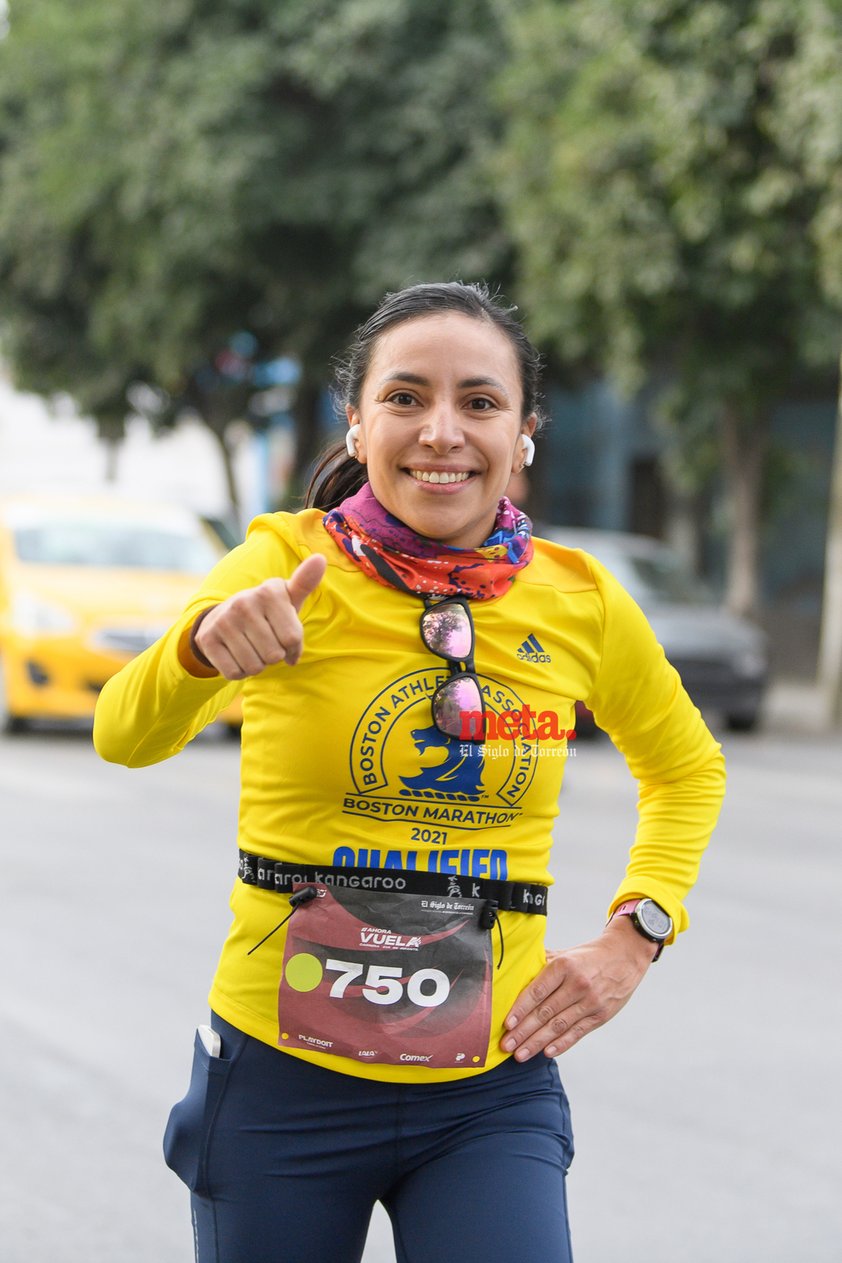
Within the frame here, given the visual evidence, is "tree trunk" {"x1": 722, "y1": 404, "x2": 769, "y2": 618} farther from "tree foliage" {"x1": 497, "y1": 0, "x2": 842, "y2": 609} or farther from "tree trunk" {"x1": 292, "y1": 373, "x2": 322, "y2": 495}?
"tree trunk" {"x1": 292, "y1": 373, "x2": 322, "y2": 495}

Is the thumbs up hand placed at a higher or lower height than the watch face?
higher

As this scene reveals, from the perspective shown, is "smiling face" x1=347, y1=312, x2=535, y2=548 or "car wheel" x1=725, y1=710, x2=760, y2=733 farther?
"car wheel" x1=725, y1=710, x2=760, y2=733

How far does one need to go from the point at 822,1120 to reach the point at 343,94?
17828mm

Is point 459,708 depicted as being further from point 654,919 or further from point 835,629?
point 835,629

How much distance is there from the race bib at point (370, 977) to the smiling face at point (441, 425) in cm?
47

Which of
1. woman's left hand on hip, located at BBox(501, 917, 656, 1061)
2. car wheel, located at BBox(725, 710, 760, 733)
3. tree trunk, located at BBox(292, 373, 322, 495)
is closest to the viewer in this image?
woman's left hand on hip, located at BBox(501, 917, 656, 1061)

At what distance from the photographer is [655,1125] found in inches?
181

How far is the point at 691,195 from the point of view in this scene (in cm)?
1557

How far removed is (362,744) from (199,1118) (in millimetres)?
502

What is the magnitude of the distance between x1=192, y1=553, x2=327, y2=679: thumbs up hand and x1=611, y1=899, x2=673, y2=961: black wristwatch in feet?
2.48

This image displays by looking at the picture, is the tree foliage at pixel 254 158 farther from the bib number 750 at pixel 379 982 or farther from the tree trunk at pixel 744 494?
the bib number 750 at pixel 379 982

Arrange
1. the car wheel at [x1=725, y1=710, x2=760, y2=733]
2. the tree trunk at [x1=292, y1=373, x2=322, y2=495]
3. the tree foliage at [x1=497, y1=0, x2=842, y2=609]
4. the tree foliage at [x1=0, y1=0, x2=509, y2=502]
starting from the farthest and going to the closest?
the tree trunk at [x1=292, y1=373, x2=322, y2=495], the tree foliage at [x1=0, y1=0, x2=509, y2=502], the car wheel at [x1=725, y1=710, x2=760, y2=733], the tree foliage at [x1=497, y1=0, x2=842, y2=609]

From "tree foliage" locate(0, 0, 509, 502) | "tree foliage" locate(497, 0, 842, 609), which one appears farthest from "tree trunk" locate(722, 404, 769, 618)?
"tree foliage" locate(0, 0, 509, 502)

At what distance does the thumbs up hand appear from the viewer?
1892mm
